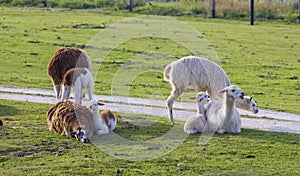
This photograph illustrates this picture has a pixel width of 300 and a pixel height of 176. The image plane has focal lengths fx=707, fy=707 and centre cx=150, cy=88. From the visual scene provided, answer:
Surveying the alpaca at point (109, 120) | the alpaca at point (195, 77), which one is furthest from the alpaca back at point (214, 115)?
the alpaca at point (109, 120)

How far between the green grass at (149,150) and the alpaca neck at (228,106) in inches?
17.0

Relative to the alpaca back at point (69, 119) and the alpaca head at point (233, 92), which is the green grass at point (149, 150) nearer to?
the alpaca back at point (69, 119)

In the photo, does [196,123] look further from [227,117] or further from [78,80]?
[78,80]

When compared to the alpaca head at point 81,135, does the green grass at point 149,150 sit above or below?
below

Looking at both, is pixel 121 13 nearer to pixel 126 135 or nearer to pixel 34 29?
pixel 34 29

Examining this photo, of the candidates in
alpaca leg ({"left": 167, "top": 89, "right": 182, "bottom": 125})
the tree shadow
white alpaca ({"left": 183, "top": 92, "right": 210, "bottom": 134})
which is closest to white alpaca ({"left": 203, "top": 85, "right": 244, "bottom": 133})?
white alpaca ({"left": 183, "top": 92, "right": 210, "bottom": 134})

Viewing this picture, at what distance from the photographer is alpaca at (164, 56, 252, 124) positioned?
14.1m

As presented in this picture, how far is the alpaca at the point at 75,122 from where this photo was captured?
39.9ft

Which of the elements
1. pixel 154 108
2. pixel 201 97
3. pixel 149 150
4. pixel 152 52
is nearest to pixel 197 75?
pixel 201 97

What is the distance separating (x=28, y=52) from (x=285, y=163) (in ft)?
54.9

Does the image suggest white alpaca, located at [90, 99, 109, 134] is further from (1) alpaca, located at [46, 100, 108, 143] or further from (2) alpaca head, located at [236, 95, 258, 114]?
(2) alpaca head, located at [236, 95, 258, 114]

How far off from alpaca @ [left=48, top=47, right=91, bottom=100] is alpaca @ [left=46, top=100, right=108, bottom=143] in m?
1.64

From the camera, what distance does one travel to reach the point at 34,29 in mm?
33594

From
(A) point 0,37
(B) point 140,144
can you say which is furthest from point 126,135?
(A) point 0,37
